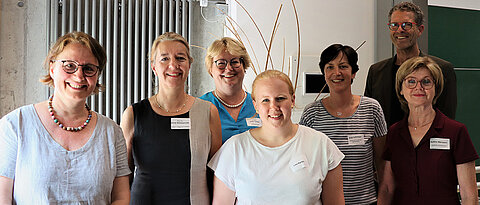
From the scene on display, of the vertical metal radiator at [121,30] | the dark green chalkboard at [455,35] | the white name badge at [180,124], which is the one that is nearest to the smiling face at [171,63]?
the white name badge at [180,124]

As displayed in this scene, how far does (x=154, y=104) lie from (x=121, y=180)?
458 mm

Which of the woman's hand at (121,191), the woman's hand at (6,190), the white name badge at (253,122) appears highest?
the white name badge at (253,122)

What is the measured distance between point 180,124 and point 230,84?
0.47m

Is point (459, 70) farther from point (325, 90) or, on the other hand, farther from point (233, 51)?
point (233, 51)

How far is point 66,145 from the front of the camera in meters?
1.55

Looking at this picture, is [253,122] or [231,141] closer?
[231,141]

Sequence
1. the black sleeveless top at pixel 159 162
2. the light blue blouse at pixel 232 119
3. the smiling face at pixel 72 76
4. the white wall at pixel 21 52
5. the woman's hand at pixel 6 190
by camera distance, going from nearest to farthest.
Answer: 1. the woman's hand at pixel 6 190
2. the smiling face at pixel 72 76
3. the black sleeveless top at pixel 159 162
4. the light blue blouse at pixel 232 119
5. the white wall at pixel 21 52

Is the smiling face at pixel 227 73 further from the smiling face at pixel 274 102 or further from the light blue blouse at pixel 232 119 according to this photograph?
the smiling face at pixel 274 102

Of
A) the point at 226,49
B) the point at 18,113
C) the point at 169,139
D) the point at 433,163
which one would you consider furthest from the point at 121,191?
the point at 433,163

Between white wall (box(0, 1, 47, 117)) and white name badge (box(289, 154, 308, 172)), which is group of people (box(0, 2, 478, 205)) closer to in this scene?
white name badge (box(289, 154, 308, 172))

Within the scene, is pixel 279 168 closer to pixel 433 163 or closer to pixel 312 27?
pixel 433 163

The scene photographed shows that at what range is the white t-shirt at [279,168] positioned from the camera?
5.27 ft

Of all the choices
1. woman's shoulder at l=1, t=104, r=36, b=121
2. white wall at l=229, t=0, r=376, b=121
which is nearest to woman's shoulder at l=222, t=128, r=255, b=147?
woman's shoulder at l=1, t=104, r=36, b=121

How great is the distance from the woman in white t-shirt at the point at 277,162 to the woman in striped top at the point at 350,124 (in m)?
0.45
